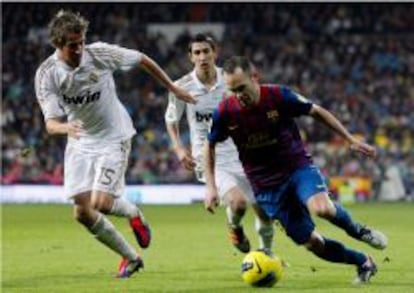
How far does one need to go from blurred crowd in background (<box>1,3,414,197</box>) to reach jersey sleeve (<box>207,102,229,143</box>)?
875 inches

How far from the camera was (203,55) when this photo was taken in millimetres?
11812

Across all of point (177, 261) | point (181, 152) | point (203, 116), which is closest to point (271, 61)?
point (177, 261)

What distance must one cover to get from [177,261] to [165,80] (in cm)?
305

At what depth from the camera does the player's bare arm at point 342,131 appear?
9008 millimetres

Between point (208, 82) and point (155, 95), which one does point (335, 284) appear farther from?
point (155, 95)

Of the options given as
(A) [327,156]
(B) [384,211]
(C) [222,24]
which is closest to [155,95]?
(C) [222,24]

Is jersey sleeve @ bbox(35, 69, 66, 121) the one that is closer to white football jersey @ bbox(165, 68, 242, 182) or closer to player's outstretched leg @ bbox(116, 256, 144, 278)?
player's outstretched leg @ bbox(116, 256, 144, 278)

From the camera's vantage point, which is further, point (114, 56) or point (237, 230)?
point (237, 230)

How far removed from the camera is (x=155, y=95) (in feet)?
119

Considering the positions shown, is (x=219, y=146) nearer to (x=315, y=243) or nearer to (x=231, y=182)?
(x=231, y=182)

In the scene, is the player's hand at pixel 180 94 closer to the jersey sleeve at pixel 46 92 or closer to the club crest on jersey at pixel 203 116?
the jersey sleeve at pixel 46 92

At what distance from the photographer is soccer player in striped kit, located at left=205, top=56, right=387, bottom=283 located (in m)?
9.20

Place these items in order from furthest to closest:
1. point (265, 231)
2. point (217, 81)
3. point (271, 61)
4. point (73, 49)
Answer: point (271, 61)
point (217, 81)
point (265, 231)
point (73, 49)

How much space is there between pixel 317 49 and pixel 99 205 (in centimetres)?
2891
